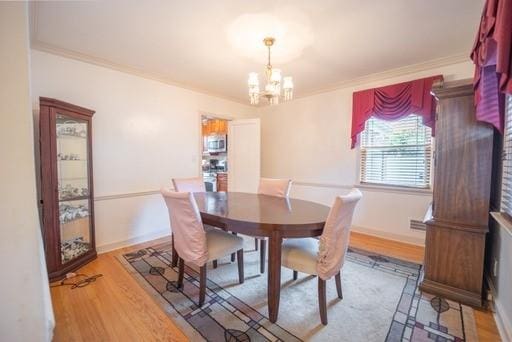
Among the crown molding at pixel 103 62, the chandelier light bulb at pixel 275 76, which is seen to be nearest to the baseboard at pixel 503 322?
the chandelier light bulb at pixel 275 76

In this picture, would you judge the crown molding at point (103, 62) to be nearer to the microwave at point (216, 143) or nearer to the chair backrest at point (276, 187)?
the chair backrest at point (276, 187)

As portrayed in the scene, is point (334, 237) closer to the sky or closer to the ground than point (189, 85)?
closer to the ground

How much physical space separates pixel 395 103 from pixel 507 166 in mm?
1593

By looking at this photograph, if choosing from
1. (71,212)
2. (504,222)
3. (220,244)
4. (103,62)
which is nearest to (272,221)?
(220,244)

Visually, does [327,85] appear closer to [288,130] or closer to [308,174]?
[288,130]

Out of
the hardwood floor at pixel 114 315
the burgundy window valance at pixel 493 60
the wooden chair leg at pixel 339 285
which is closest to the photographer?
the burgundy window valance at pixel 493 60

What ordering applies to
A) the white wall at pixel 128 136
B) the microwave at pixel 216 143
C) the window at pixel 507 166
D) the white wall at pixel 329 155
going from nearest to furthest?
1. the window at pixel 507 166
2. the white wall at pixel 128 136
3. the white wall at pixel 329 155
4. the microwave at pixel 216 143

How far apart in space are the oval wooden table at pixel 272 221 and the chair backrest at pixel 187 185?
26.7 inches

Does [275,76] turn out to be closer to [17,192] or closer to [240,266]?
Result: [240,266]

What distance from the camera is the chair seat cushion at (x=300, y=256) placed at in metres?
1.68

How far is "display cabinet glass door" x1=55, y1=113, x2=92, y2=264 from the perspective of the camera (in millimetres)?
2346

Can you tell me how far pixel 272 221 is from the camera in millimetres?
1654

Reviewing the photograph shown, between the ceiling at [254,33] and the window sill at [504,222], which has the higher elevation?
the ceiling at [254,33]

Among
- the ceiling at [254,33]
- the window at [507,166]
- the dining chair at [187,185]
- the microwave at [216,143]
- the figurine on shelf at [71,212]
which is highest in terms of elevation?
the ceiling at [254,33]
